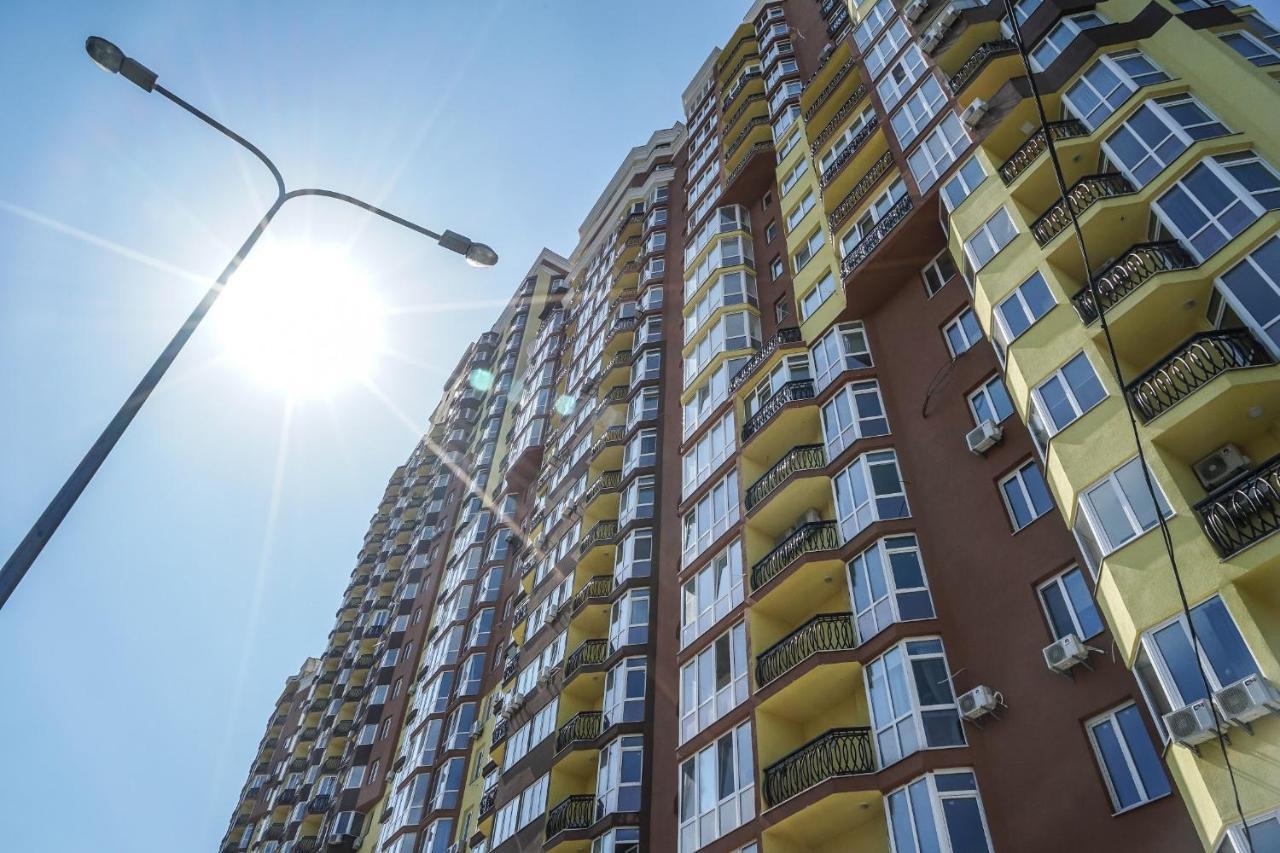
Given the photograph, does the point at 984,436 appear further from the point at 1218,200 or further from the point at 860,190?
the point at 860,190

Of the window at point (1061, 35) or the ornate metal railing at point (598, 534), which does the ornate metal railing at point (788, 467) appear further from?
the window at point (1061, 35)

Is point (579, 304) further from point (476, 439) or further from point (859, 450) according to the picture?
point (859, 450)

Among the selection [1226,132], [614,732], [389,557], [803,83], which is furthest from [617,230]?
[1226,132]

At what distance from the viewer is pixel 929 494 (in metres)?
19.0

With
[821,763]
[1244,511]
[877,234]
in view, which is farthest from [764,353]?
[1244,511]

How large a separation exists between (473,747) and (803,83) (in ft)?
110

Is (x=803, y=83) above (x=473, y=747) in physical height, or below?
above

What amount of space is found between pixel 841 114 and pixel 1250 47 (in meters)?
14.6

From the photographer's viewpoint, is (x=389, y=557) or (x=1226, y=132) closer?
(x=1226, y=132)

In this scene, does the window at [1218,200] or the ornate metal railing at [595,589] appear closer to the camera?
the window at [1218,200]

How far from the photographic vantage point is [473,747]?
120 feet

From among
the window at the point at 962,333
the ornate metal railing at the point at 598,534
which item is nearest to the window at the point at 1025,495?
the window at the point at 962,333

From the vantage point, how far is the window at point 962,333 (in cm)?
2027

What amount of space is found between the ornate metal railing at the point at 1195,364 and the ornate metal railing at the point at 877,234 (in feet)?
34.3
